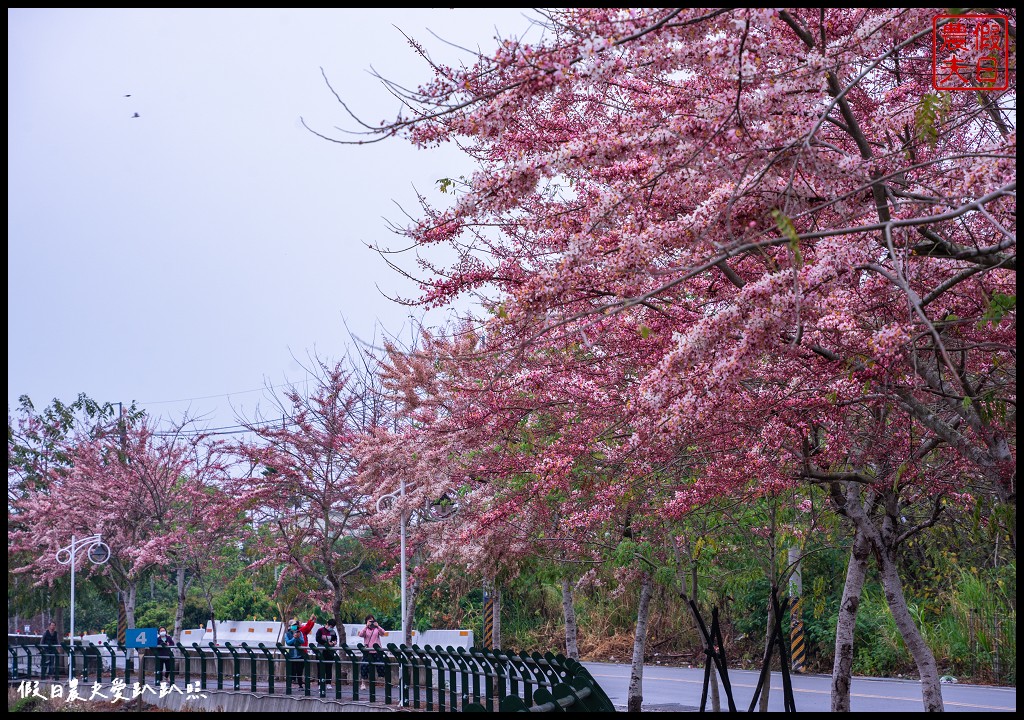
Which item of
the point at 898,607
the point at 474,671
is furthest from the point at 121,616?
the point at 898,607

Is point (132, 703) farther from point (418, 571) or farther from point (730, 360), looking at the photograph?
point (730, 360)

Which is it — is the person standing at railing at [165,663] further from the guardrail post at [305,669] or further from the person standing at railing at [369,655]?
the person standing at railing at [369,655]

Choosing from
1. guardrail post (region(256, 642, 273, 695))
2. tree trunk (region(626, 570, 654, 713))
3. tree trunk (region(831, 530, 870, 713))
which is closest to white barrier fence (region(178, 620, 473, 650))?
guardrail post (region(256, 642, 273, 695))

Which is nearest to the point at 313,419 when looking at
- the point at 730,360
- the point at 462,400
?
the point at 462,400

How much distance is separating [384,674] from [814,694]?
30.2 ft

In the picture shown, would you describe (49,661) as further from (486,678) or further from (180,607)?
(486,678)

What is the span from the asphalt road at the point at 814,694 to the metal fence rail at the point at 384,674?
15.6ft

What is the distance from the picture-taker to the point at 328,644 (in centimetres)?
2230

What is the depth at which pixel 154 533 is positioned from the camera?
31406mm

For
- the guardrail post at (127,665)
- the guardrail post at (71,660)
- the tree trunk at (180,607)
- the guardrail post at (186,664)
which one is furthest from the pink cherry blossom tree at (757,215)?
the tree trunk at (180,607)

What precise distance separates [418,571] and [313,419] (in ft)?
16.0

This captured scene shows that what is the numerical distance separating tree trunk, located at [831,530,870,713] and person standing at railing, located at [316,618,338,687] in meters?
9.37

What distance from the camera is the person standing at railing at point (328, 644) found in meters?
17.8

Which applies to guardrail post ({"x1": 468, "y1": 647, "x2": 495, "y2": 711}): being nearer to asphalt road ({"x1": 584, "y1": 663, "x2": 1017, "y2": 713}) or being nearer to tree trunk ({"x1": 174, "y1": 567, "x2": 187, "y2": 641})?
asphalt road ({"x1": 584, "y1": 663, "x2": 1017, "y2": 713})
